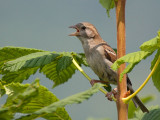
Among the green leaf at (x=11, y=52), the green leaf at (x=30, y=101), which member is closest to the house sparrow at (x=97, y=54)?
the green leaf at (x=11, y=52)

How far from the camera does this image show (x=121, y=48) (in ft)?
9.56

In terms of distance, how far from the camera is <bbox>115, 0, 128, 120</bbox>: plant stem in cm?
279

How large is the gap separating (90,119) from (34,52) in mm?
2119

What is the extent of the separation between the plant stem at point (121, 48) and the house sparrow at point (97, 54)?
203 centimetres

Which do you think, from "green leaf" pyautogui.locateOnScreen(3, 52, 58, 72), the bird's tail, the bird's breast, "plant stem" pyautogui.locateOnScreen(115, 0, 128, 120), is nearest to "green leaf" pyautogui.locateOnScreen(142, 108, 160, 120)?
the bird's tail

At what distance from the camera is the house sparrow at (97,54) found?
5.51 meters

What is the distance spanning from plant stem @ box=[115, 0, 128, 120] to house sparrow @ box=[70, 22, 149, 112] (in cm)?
203

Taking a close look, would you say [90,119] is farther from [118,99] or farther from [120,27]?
[120,27]

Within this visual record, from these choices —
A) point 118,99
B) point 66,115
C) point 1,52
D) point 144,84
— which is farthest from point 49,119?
point 1,52

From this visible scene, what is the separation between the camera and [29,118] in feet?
5.35

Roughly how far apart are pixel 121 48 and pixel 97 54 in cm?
295

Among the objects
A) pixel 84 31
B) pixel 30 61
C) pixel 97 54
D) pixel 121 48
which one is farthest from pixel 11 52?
pixel 84 31

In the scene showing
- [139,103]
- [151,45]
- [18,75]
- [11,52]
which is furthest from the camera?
[139,103]

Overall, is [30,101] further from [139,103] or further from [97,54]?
[97,54]
